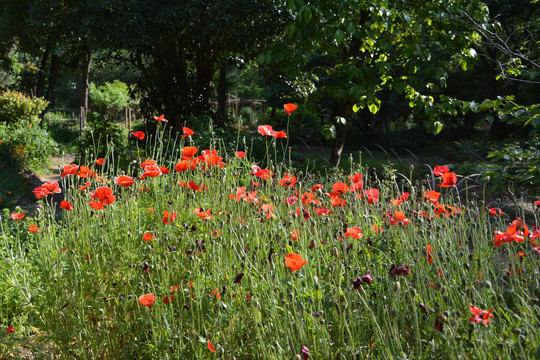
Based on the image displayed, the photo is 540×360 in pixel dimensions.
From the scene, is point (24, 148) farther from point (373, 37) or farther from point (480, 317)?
point (480, 317)

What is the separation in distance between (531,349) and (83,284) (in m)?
1.96

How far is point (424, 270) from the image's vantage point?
190 centimetres

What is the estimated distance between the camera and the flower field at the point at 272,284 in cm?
157

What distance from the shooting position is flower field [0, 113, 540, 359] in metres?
1.57

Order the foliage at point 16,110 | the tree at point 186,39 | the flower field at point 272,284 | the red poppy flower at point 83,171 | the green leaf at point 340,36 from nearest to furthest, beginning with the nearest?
the flower field at point 272,284 → the red poppy flower at point 83,171 → the green leaf at point 340,36 → the tree at point 186,39 → the foliage at point 16,110

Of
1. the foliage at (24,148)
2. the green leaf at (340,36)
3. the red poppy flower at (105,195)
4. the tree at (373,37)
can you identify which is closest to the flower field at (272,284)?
the red poppy flower at (105,195)

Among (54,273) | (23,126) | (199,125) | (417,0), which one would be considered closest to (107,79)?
(23,126)

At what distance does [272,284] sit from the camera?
1.86m

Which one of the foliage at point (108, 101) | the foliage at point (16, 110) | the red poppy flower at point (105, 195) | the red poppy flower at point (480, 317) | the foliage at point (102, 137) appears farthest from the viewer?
the foliage at point (108, 101)

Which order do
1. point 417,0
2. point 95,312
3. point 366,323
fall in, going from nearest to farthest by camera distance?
point 366,323
point 95,312
point 417,0

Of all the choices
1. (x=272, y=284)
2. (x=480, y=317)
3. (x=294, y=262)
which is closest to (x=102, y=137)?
(x=272, y=284)

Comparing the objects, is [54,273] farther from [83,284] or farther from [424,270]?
[424,270]

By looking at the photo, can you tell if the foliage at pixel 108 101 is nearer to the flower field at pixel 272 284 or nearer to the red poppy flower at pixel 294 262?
the flower field at pixel 272 284

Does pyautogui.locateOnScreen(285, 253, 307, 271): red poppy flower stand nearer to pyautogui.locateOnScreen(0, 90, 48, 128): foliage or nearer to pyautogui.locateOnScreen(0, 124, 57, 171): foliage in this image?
pyautogui.locateOnScreen(0, 124, 57, 171): foliage
